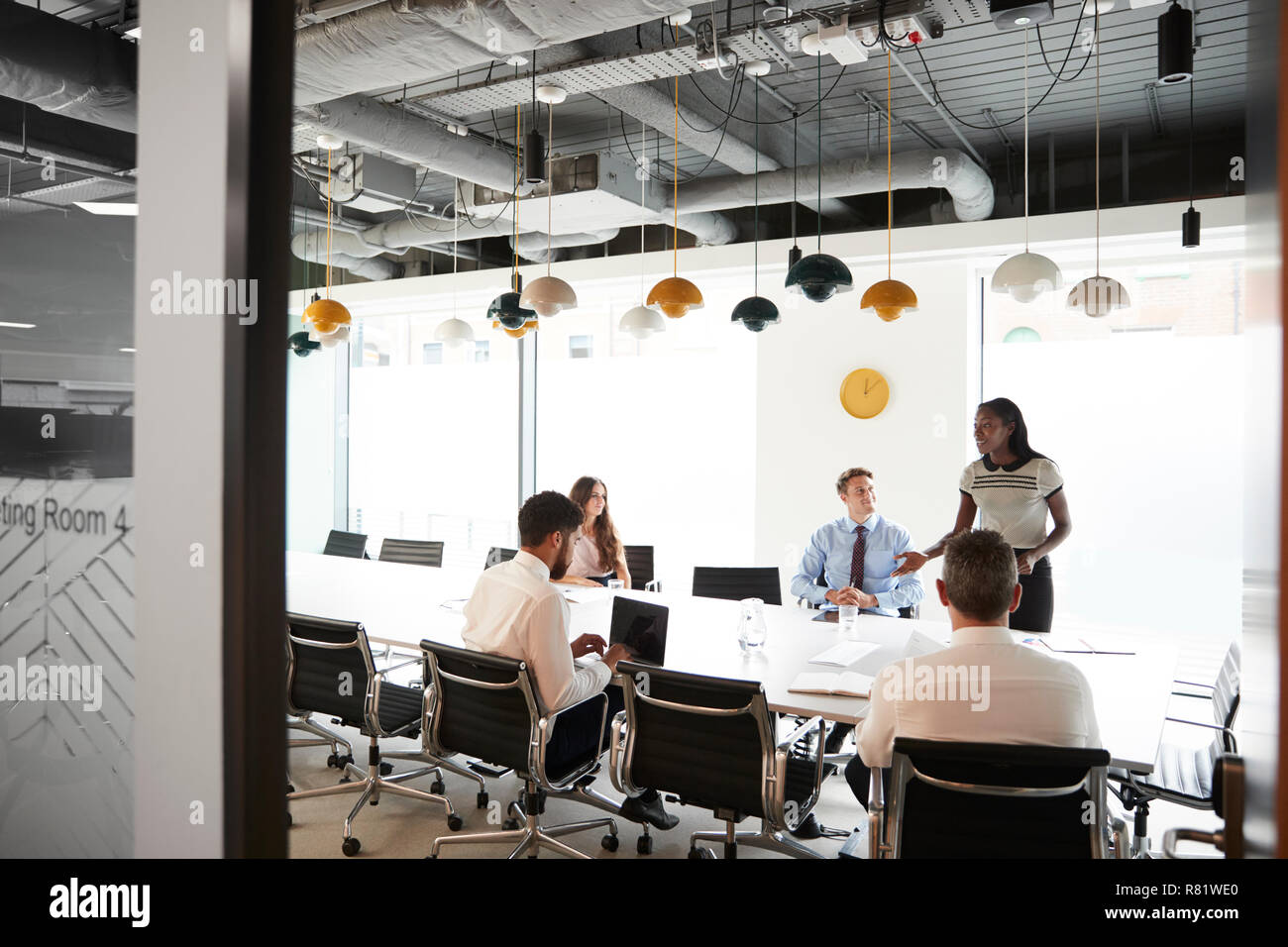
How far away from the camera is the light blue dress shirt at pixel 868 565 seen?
4.82 metres

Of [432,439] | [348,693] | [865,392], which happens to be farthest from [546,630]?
[432,439]

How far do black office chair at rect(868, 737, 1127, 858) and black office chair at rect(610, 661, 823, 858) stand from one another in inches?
21.7

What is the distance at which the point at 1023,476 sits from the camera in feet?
14.3

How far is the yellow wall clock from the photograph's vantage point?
281 inches

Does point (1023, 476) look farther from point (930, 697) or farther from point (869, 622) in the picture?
point (930, 697)

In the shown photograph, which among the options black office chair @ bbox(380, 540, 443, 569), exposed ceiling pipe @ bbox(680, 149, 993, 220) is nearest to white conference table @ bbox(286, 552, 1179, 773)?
black office chair @ bbox(380, 540, 443, 569)

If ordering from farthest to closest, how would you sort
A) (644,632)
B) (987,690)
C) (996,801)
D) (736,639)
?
(736,639), (644,632), (987,690), (996,801)

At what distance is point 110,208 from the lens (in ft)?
4.77

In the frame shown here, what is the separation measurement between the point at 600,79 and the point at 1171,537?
18.1 ft

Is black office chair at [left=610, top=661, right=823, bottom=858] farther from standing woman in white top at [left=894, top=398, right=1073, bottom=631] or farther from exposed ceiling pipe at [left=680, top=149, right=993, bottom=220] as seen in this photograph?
exposed ceiling pipe at [left=680, top=149, right=993, bottom=220]

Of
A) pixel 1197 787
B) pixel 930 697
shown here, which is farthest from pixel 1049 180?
pixel 930 697

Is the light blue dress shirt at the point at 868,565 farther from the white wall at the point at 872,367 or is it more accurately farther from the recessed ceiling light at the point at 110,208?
the recessed ceiling light at the point at 110,208

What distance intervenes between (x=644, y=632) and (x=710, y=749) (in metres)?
0.61

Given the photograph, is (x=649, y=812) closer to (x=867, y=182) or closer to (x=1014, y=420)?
(x=1014, y=420)
